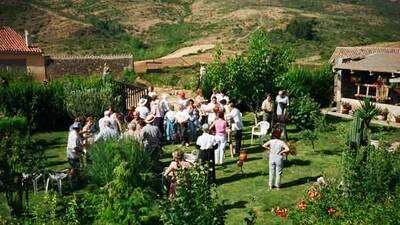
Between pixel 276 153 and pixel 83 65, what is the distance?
36229 mm

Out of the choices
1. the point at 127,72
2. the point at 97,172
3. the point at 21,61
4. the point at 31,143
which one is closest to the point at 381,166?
the point at 97,172

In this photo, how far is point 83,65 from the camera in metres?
45.0

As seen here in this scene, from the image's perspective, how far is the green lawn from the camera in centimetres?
1073

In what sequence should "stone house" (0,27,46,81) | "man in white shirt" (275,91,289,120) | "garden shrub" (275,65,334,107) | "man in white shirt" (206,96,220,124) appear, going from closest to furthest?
1. "man in white shirt" (206,96,220,124)
2. "man in white shirt" (275,91,289,120)
3. "garden shrub" (275,65,334,107)
4. "stone house" (0,27,46,81)

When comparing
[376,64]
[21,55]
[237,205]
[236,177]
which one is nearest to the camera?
[237,205]

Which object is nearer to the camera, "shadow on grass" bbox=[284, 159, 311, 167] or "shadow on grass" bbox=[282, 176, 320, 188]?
"shadow on grass" bbox=[282, 176, 320, 188]

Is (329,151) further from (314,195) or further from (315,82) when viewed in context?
(315,82)

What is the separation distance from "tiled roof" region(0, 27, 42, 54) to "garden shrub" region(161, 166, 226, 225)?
30.7 meters

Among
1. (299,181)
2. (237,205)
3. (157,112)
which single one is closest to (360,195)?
(237,205)

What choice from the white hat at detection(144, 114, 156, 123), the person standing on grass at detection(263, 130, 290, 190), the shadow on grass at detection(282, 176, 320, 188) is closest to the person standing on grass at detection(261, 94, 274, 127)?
the white hat at detection(144, 114, 156, 123)

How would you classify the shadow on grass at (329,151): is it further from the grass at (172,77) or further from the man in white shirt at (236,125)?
the grass at (172,77)

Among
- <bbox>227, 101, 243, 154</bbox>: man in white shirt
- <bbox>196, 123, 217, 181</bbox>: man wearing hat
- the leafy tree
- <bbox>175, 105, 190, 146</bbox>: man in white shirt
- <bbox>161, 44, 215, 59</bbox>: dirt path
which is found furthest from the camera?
the leafy tree

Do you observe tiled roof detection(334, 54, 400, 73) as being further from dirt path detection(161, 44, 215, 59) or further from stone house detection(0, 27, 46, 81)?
dirt path detection(161, 44, 215, 59)

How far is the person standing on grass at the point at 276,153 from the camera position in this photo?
11.2 m
